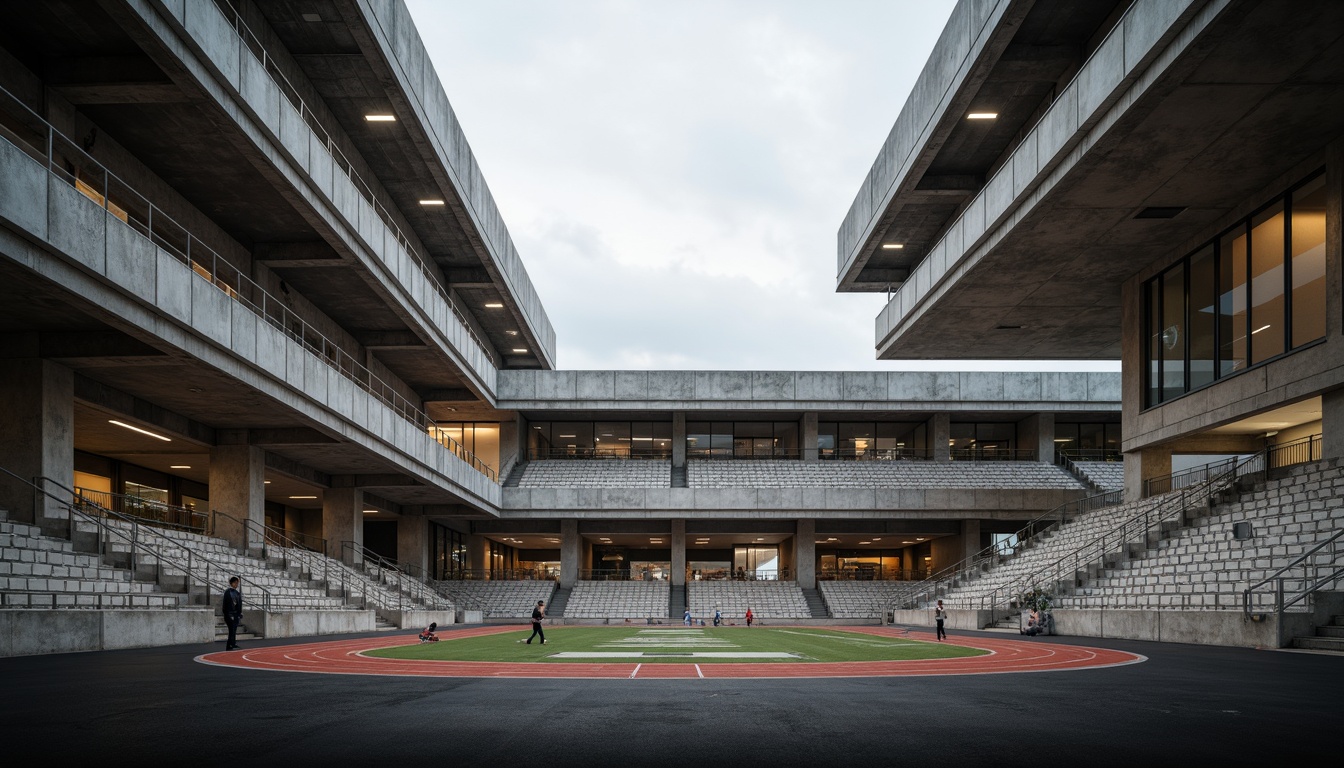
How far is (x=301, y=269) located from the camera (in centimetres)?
3478

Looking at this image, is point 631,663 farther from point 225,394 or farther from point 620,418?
point 620,418

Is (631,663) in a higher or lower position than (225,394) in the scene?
lower

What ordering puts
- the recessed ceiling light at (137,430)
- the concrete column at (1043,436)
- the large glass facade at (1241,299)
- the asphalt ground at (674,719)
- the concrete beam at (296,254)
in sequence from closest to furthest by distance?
the asphalt ground at (674,719)
the large glass facade at (1241,299)
the recessed ceiling light at (137,430)
the concrete beam at (296,254)
the concrete column at (1043,436)

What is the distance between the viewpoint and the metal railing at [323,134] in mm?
24328

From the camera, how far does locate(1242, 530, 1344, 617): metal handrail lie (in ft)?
67.1

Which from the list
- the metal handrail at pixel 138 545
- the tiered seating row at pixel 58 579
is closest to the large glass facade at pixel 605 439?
the metal handrail at pixel 138 545

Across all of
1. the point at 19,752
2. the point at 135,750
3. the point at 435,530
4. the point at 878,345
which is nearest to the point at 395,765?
the point at 135,750

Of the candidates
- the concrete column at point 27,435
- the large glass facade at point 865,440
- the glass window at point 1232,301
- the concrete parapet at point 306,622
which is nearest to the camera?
the concrete column at point 27,435

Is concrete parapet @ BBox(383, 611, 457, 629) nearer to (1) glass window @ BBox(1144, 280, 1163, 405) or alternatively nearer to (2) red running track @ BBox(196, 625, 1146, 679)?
(2) red running track @ BBox(196, 625, 1146, 679)

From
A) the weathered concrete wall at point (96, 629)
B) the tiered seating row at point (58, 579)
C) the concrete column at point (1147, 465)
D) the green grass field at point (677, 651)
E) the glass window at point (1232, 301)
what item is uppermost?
the glass window at point (1232, 301)

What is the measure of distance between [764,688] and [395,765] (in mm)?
6601

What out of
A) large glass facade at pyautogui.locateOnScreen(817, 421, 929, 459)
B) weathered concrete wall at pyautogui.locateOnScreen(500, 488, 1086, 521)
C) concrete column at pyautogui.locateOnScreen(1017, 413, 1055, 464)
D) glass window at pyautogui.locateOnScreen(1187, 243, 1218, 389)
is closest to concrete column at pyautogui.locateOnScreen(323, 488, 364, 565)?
weathered concrete wall at pyautogui.locateOnScreen(500, 488, 1086, 521)

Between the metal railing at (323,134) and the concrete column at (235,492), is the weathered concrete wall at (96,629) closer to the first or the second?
the concrete column at (235,492)

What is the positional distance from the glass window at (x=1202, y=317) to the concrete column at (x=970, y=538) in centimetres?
2632
